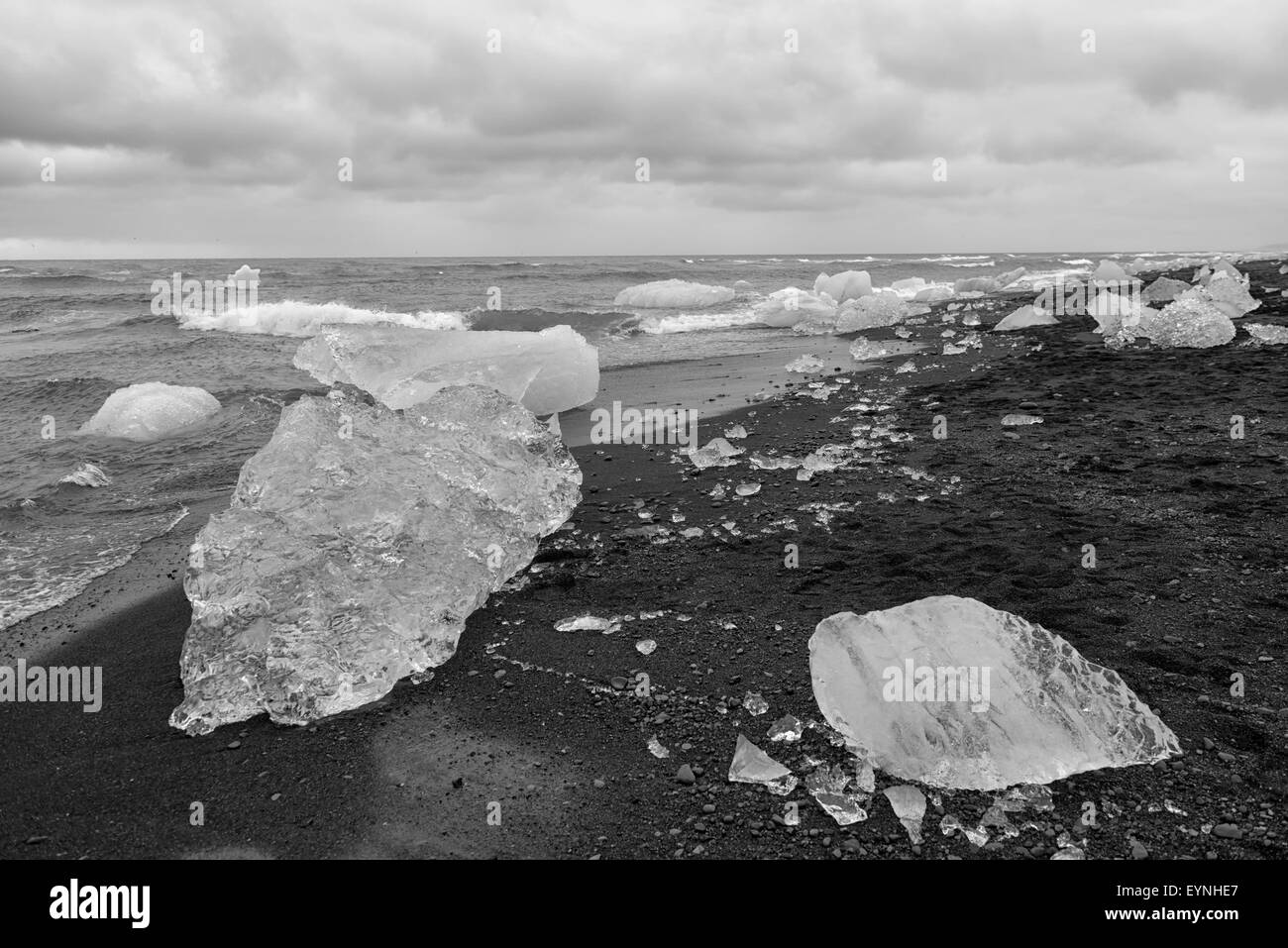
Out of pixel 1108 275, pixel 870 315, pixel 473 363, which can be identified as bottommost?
pixel 473 363

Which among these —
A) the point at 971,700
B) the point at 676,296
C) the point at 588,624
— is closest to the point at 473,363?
the point at 588,624

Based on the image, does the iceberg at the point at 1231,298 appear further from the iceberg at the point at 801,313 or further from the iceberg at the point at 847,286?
the iceberg at the point at 847,286

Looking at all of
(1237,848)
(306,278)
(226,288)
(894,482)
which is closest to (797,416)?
(894,482)

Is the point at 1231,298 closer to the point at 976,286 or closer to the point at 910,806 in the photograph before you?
the point at 910,806

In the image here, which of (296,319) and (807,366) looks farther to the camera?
(296,319)

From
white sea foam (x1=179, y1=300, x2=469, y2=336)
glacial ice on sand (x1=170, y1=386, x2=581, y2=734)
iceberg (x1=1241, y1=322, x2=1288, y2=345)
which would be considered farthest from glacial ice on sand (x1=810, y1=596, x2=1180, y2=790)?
white sea foam (x1=179, y1=300, x2=469, y2=336)

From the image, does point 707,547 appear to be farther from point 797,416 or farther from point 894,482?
point 797,416

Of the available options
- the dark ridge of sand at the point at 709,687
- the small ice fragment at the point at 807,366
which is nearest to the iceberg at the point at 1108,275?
the small ice fragment at the point at 807,366

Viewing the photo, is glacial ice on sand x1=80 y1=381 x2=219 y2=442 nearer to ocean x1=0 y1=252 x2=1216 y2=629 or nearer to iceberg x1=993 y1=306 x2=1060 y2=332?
ocean x1=0 y1=252 x2=1216 y2=629
